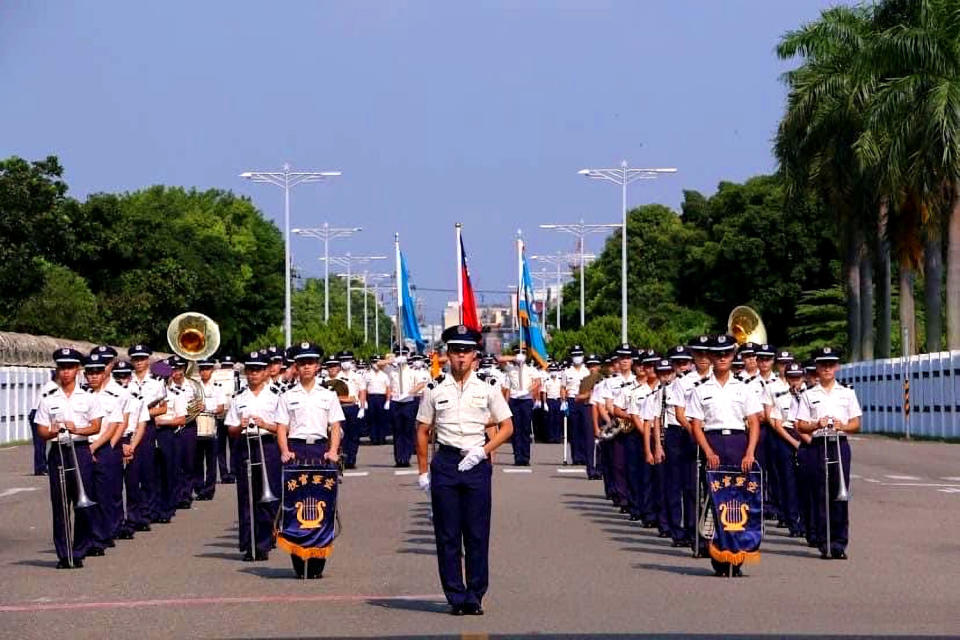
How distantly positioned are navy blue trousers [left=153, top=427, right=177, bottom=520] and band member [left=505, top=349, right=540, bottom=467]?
9.47 m

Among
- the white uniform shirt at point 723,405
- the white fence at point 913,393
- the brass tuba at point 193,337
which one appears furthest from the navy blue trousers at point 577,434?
the white uniform shirt at point 723,405

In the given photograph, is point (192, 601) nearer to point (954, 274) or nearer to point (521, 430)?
point (521, 430)

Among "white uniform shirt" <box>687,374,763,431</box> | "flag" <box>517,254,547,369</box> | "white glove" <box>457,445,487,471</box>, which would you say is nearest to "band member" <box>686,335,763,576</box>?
"white uniform shirt" <box>687,374,763,431</box>

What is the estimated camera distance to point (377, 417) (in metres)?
39.9

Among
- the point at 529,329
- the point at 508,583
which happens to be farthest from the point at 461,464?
the point at 529,329

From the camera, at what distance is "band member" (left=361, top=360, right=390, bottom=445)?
38.7 metres

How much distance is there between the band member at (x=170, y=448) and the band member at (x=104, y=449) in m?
4.09

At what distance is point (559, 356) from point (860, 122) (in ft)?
105

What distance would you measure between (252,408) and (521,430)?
15751mm

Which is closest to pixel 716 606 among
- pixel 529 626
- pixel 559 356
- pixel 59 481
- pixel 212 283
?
pixel 529 626

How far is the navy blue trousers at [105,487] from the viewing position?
54.6ft

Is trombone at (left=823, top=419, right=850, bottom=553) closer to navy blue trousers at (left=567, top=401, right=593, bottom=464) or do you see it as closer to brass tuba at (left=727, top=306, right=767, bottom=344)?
navy blue trousers at (left=567, top=401, right=593, bottom=464)

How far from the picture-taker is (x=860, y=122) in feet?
171

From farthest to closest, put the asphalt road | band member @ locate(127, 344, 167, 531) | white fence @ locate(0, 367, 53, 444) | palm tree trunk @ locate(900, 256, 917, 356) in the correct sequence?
palm tree trunk @ locate(900, 256, 917, 356)
white fence @ locate(0, 367, 53, 444)
band member @ locate(127, 344, 167, 531)
the asphalt road
